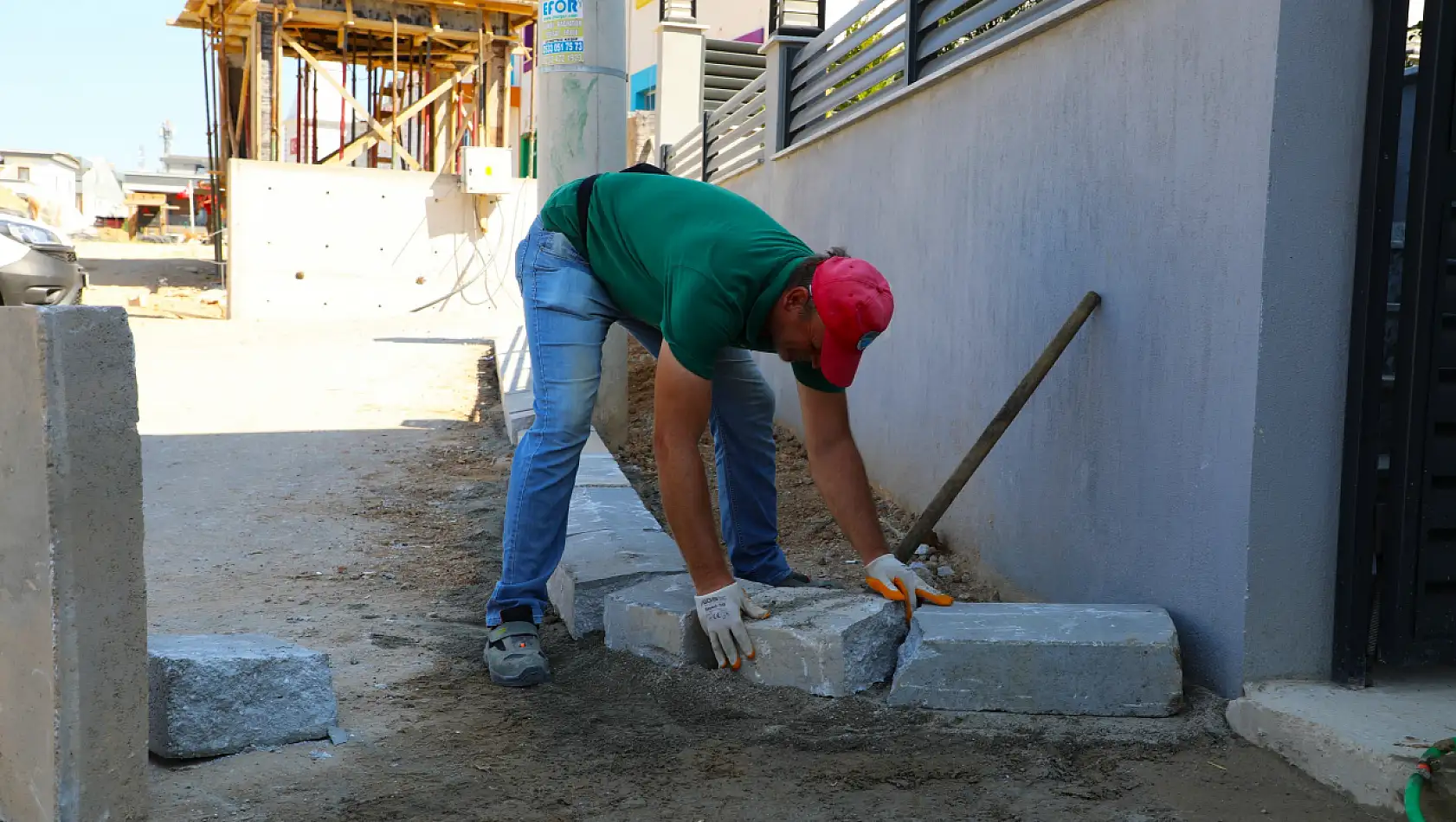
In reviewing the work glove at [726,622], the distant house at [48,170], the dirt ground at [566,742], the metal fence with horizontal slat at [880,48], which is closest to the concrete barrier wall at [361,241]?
the metal fence with horizontal slat at [880,48]

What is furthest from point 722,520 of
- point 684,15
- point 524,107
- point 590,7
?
point 524,107

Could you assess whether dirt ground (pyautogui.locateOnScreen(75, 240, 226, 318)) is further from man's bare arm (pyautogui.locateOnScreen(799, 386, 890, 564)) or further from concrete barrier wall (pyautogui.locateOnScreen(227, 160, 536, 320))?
man's bare arm (pyautogui.locateOnScreen(799, 386, 890, 564))

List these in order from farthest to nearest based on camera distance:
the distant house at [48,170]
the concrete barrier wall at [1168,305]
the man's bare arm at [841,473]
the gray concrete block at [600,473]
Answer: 1. the distant house at [48,170]
2. the gray concrete block at [600,473]
3. the man's bare arm at [841,473]
4. the concrete barrier wall at [1168,305]

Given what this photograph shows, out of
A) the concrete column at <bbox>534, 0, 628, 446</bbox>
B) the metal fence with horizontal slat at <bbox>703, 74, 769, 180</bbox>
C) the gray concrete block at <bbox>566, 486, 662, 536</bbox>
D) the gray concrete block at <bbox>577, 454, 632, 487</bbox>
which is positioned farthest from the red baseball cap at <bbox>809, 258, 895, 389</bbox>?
the metal fence with horizontal slat at <bbox>703, 74, 769, 180</bbox>

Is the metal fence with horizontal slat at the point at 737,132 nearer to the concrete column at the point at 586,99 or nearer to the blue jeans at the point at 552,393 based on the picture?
the concrete column at the point at 586,99

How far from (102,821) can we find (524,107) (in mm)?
23046

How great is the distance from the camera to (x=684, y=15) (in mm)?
13672

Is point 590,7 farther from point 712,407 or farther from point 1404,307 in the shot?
point 1404,307

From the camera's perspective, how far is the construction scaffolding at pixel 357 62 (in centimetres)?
1312

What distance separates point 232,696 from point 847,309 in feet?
5.05

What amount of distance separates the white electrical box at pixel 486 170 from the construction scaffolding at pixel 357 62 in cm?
56

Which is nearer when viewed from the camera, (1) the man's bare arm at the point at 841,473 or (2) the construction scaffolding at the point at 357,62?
(1) the man's bare arm at the point at 841,473

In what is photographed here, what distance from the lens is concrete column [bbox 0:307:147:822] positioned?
5.98 ft

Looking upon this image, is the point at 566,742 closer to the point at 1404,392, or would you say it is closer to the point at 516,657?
the point at 516,657
